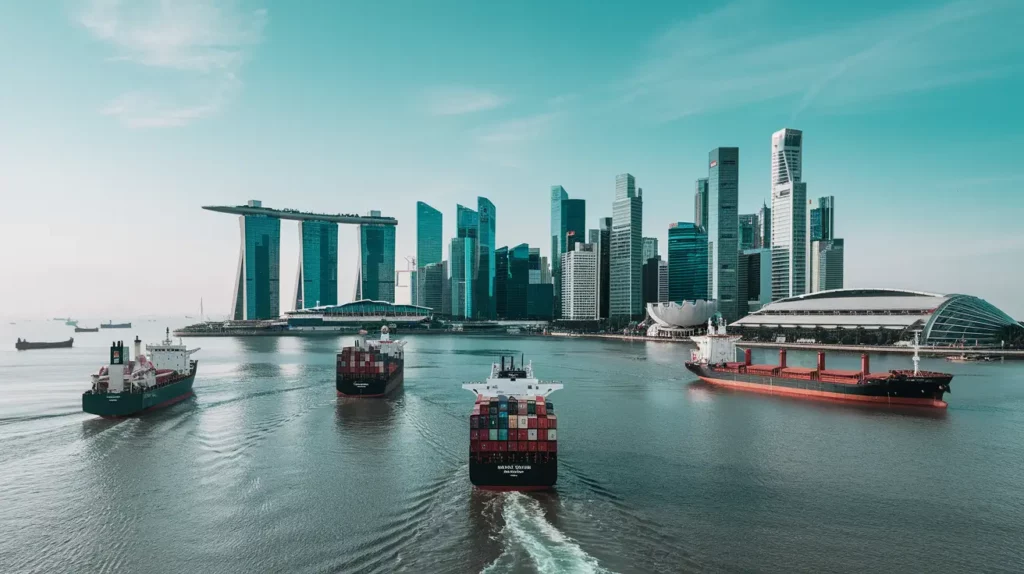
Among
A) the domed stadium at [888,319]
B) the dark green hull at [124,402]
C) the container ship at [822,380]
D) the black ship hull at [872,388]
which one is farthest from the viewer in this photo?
the domed stadium at [888,319]

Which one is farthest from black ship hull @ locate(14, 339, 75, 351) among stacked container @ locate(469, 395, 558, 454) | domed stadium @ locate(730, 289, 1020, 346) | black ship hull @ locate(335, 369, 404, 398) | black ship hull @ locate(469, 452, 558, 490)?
domed stadium @ locate(730, 289, 1020, 346)

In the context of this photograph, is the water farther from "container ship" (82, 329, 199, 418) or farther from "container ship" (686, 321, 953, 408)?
"container ship" (686, 321, 953, 408)

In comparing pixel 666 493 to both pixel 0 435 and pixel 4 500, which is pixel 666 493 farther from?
pixel 0 435

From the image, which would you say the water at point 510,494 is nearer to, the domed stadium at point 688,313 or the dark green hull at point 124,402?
the dark green hull at point 124,402

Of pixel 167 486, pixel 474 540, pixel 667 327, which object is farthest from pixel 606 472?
pixel 667 327

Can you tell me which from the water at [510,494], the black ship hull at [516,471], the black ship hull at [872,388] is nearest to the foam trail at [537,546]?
the water at [510,494]

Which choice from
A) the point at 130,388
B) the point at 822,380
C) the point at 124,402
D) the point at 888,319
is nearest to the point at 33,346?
the point at 130,388
